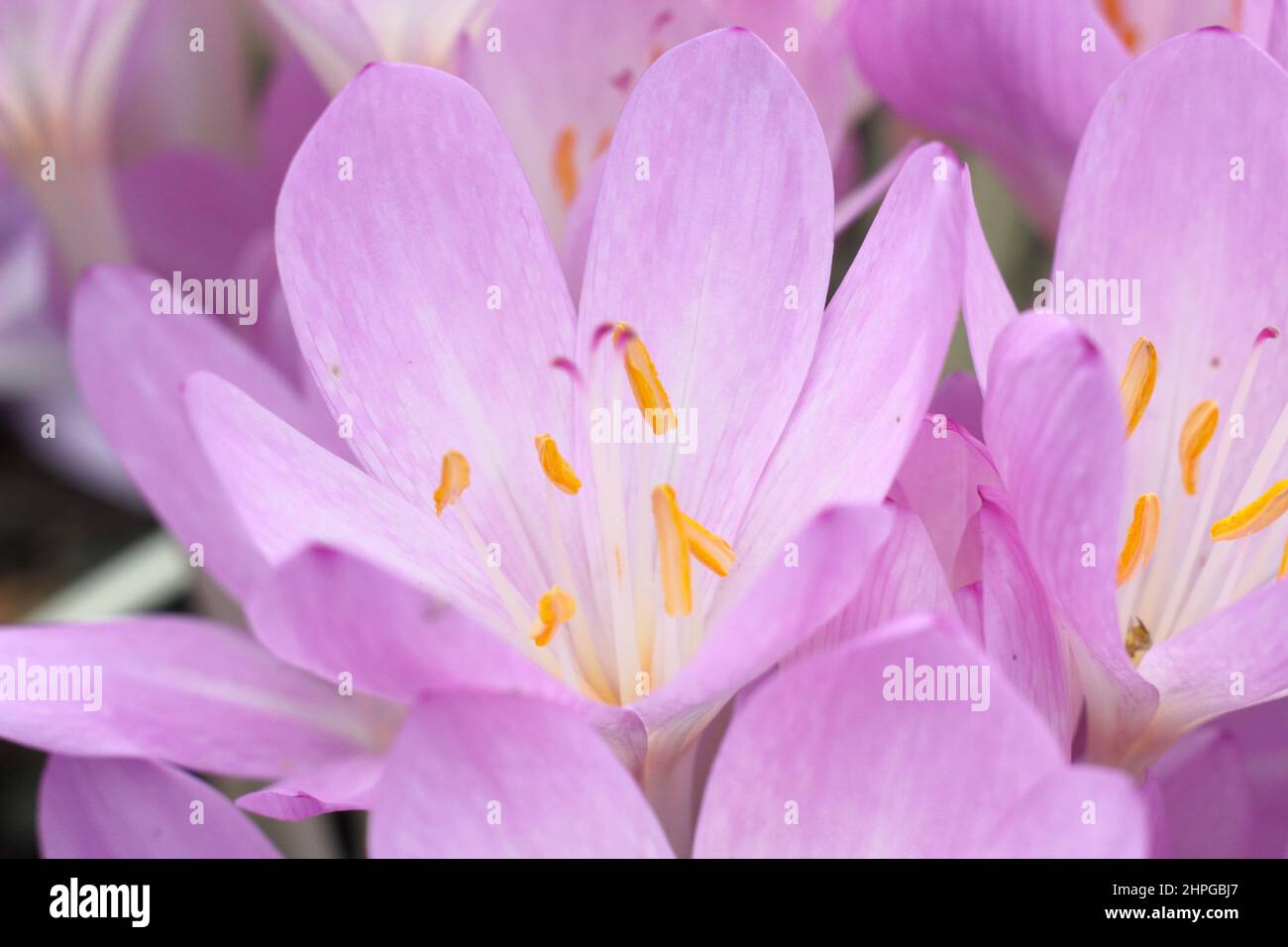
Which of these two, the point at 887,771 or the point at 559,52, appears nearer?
the point at 887,771

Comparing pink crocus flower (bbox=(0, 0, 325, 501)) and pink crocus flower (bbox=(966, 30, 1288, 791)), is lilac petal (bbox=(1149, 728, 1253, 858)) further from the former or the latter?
pink crocus flower (bbox=(0, 0, 325, 501))

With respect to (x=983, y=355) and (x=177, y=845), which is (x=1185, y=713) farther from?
(x=177, y=845)

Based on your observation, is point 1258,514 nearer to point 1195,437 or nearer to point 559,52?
point 1195,437

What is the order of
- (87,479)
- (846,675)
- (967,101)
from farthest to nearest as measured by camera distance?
1. (87,479)
2. (967,101)
3. (846,675)

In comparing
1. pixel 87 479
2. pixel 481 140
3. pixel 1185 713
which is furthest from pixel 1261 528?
pixel 87 479
